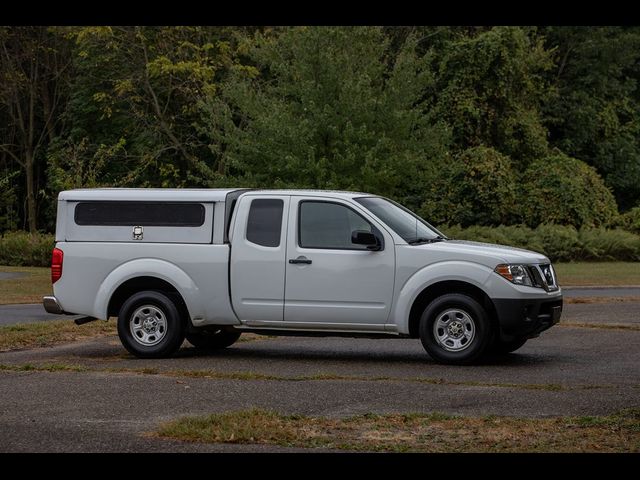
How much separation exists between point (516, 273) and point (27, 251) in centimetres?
2683

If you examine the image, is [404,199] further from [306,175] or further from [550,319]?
[550,319]

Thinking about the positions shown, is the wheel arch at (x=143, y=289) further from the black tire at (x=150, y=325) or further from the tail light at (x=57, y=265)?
the tail light at (x=57, y=265)

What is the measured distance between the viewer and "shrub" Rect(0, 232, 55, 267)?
36812 millimetres

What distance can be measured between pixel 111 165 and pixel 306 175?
2038 centimetres

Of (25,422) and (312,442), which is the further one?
(25,422)

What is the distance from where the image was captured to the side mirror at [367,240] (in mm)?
12922

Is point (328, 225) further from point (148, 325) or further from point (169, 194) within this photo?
point (148, 325)

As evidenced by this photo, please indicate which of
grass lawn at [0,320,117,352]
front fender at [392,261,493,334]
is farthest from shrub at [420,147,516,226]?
front fender at [392,261,493,334]

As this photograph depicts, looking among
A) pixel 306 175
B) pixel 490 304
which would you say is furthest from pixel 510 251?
pixel 306 175

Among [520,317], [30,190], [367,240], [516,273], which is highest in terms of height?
→ [30,190]

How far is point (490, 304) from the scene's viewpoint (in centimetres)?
1268

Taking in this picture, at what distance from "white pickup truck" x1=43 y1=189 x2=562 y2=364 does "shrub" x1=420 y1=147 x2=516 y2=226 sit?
2674 centimetres

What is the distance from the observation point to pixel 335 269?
42.6ft

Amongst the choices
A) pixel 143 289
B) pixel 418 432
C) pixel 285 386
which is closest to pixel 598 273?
pixel 143 289
